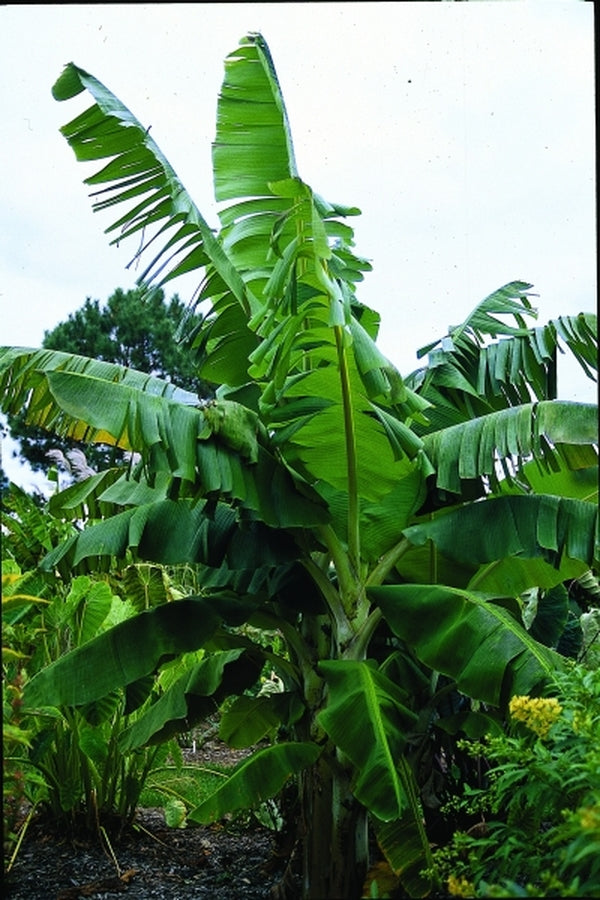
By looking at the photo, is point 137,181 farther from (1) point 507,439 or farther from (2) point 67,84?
(1) point 507,439

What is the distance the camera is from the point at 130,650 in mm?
2674

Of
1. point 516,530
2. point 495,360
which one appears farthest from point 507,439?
point 495,360

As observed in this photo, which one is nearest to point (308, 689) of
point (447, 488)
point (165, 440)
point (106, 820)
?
point (447, 488)

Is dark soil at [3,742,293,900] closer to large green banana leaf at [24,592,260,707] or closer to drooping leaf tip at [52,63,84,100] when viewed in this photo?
large green banana leaf at [24,592,260,707]

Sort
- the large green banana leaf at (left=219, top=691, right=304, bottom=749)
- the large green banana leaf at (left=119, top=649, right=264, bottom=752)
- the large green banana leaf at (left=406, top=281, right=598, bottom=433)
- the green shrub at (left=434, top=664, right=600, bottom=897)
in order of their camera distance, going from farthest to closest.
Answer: the large green banana leaf at (left=219, top=691, right=304, bottom=749)
the large green banana leaf at (left=119, top=649, right=264, bottom=752)
the large green banana leaf at (left=406, top=281, right=598, bottom=433)
the green shrub at (left=434, top=664, right=600, bottom=897)

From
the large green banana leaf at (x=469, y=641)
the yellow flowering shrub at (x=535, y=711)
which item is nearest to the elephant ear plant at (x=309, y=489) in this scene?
the large green banana leaf at (x=469, y=641)

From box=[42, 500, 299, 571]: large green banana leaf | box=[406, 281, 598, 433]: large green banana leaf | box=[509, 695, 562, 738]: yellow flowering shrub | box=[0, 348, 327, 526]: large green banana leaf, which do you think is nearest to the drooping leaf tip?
box=[0, 348, 327, 526]: large green banana leaf

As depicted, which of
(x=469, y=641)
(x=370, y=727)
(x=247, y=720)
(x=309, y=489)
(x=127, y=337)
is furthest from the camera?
(x=127, y=337)

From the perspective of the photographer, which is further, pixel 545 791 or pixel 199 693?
pixel 199 693

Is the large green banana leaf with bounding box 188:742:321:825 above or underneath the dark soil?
above

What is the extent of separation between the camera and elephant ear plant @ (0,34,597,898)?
235cm

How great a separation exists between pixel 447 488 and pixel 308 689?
63 cm

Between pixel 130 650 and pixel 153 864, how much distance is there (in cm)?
92

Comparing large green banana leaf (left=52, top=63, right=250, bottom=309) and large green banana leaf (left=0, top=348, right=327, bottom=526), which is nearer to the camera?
large green banana leaf (left=0, top=348, right=327, bottom=526)
